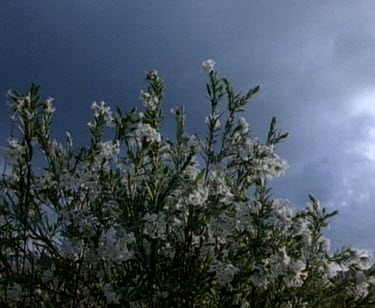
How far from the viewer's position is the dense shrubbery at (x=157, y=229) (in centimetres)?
358

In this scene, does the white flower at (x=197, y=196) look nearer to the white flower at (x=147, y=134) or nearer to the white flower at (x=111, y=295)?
the white flower at (x=147, y=134)

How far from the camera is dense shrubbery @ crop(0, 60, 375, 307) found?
358cm

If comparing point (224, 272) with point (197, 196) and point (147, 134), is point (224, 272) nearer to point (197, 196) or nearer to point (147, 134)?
point (197, 196)

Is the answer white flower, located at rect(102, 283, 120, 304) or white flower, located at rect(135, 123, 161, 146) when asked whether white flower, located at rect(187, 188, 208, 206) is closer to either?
white flower, located at rect(135, 123, 161, 146)

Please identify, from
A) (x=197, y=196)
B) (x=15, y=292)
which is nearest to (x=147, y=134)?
(x=197, y=196)

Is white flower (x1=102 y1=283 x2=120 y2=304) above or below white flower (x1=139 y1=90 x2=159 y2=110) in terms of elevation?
below

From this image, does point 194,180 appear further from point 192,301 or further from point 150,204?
point 192,301

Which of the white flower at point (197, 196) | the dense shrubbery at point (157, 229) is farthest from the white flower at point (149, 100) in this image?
the white flower at point (197, 196)

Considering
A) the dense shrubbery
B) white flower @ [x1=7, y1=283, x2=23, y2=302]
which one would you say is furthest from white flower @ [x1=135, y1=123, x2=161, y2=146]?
white flower @ [x1=7, y1=283, x2=23, y2=302]

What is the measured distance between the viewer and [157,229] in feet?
11.4

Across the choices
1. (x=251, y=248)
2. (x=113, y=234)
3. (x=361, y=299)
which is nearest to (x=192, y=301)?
(x=251, y=248)

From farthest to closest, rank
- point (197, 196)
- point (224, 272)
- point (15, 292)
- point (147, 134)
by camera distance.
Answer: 1. point (15, 292)
2. point (147, 134)
3. point (224, 272)
4. point (197, 196)

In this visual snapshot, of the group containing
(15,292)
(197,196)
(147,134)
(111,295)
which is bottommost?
(111,295)

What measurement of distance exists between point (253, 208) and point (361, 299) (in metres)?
1.04
